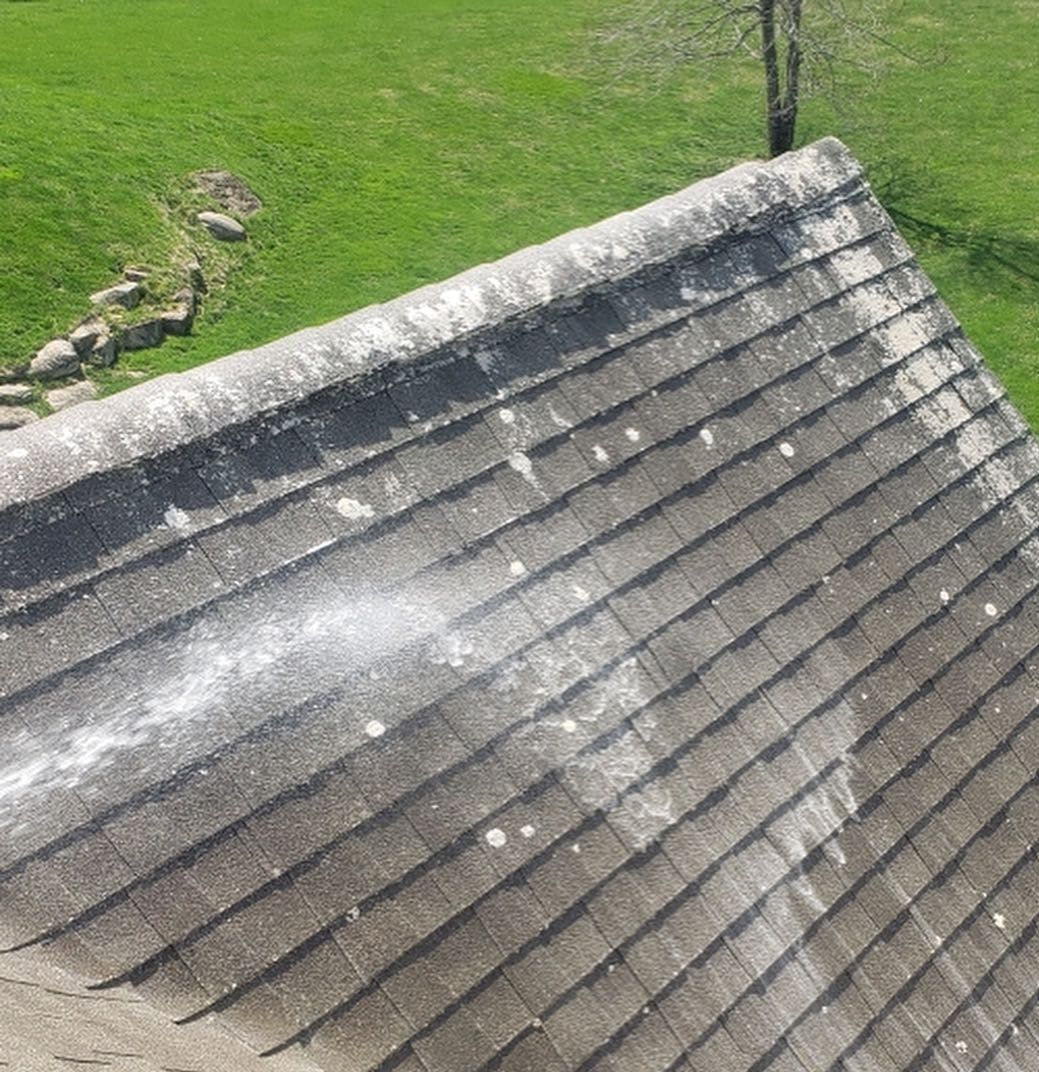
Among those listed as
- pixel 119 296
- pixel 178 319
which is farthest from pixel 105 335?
pixel 178 319

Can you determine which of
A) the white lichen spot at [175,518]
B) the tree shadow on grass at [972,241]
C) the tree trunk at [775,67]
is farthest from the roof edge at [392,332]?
the tree shadow on grass at [972,241]

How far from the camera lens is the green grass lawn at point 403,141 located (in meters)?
13.9

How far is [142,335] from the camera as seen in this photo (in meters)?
12.8

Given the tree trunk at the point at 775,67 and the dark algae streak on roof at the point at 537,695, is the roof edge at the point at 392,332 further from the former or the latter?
the tree trunk at the point at 775,67

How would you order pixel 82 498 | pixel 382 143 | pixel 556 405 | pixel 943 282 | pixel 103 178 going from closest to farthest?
pixel 82 498 → pixel 556 405 → pixel 103 178 → pixel 943 282 → pixel 382 143

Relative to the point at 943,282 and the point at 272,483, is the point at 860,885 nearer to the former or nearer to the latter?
the point at 272,483

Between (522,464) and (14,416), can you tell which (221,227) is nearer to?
(14,416)

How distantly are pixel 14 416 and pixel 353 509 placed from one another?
28.1 feet

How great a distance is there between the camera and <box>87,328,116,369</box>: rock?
12.3 m

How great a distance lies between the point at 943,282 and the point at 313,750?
49.1 ft

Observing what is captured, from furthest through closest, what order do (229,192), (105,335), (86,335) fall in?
(229,192), (105,335), (86,335)

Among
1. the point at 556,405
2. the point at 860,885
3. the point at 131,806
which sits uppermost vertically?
the point at 556,405

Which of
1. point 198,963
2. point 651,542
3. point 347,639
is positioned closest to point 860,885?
point 651,542

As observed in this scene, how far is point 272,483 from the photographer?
391cm
